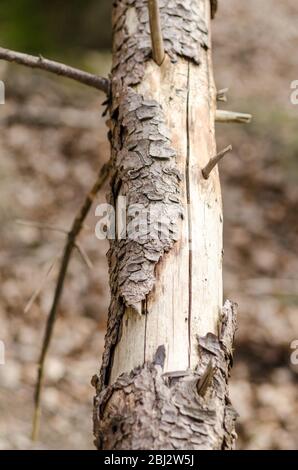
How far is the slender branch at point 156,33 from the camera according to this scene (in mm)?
1900

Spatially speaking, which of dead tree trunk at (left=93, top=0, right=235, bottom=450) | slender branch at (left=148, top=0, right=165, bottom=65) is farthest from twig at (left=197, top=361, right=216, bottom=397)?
slender branch at (left=148, top=0, right=165, bottom=65)

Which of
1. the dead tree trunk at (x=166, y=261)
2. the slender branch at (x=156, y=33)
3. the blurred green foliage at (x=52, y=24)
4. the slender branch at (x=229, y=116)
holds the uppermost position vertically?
the blurred green foliage at (x=52, y=24)

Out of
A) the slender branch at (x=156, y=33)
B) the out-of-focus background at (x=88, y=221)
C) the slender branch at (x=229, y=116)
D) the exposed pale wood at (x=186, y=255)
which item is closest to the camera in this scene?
the exposed pale wood at (x=186, y=255)

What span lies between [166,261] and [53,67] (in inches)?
35.9

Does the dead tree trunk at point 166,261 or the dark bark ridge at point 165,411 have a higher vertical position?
the dead tree trunk at point 166,261

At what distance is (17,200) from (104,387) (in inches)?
177

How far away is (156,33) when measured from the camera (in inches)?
77.9

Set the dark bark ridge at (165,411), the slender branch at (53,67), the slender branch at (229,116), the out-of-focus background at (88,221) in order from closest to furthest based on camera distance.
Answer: the dark bark ridge at (165,411) → the slender branch at (53,67) → the slender branch at (229,116) → the out-of-focus background at (88,221)

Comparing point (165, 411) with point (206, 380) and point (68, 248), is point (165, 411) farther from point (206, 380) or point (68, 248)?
point (68, 248)

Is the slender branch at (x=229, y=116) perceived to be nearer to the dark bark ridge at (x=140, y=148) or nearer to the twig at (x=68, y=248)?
the dark bark ridge at (x=140, y=148)

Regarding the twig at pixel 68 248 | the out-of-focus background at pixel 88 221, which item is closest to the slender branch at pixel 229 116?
the twig at pixel 68 248

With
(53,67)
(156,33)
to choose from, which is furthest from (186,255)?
(53,67)

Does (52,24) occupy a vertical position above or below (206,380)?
above
